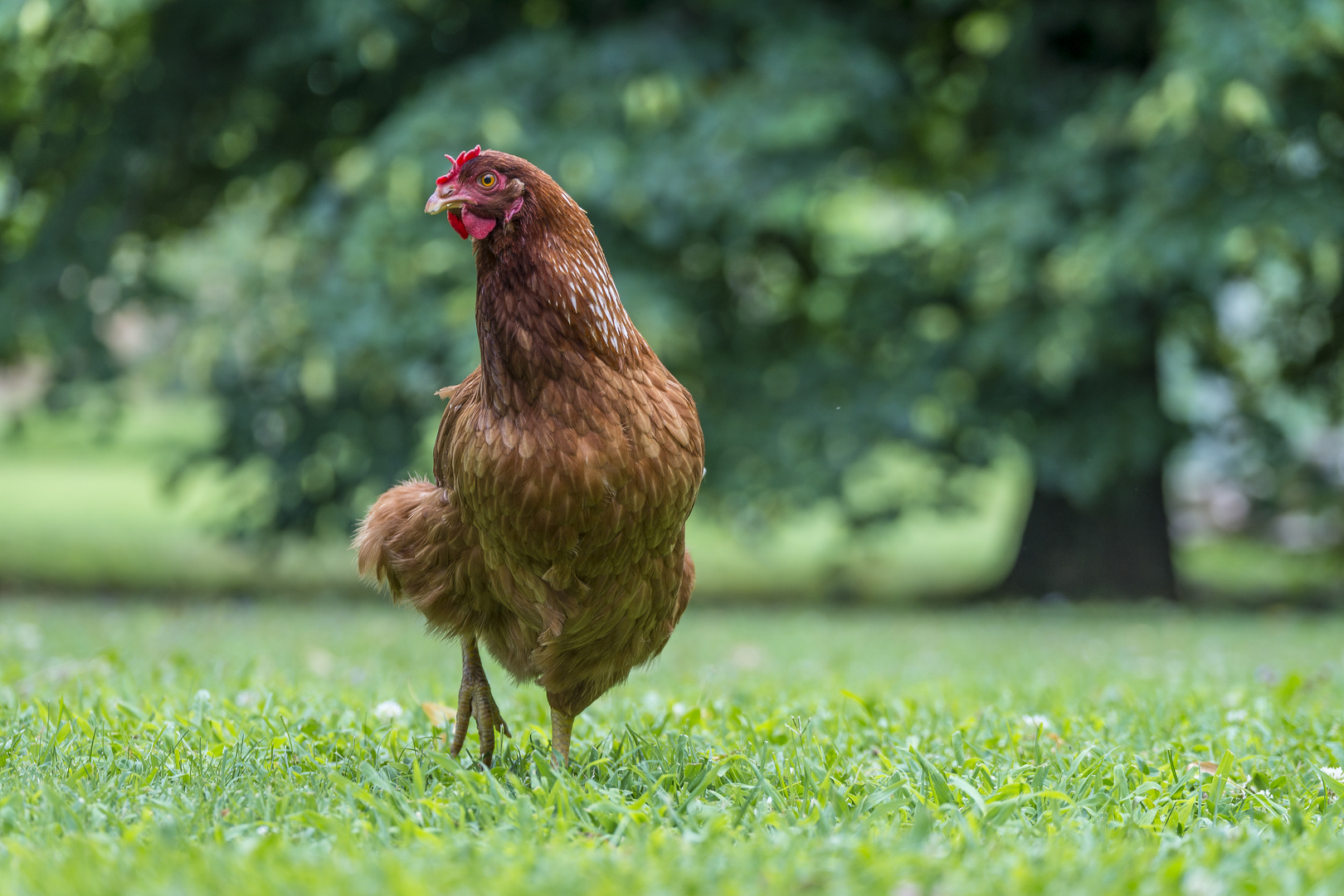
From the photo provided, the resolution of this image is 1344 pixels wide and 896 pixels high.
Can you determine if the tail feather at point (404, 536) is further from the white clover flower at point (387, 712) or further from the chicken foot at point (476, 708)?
the white clover flower at point (387, 712)

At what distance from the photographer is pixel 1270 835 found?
8.95 ft

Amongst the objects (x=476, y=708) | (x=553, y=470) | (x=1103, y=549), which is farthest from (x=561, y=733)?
(x=1103, y=549)

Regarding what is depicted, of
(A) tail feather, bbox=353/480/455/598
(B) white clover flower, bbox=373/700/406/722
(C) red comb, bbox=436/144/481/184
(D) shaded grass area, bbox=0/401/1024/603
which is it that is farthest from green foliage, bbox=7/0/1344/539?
(C) red comb, bbox=436/144/481/184

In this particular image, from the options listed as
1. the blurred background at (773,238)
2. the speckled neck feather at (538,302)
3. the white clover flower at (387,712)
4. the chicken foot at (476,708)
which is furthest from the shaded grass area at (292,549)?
the speckled neck feather at (538,302)

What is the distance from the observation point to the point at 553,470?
3.03 m

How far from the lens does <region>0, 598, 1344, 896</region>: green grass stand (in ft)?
7.52

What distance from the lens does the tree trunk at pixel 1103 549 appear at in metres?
10.6

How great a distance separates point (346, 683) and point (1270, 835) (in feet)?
11.4

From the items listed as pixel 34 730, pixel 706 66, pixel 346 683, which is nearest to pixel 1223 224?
pixel 706 66

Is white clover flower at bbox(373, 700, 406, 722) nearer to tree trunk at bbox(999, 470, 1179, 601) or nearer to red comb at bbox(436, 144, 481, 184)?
red comb at bbox(436, 144, 481, 184)

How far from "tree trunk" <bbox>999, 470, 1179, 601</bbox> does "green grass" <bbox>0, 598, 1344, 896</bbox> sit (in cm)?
500

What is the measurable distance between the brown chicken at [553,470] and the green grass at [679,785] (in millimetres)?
345

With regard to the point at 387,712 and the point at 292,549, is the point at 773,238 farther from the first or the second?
the point at 292,549

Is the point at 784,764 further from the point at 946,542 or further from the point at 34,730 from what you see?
the point at 946,542
